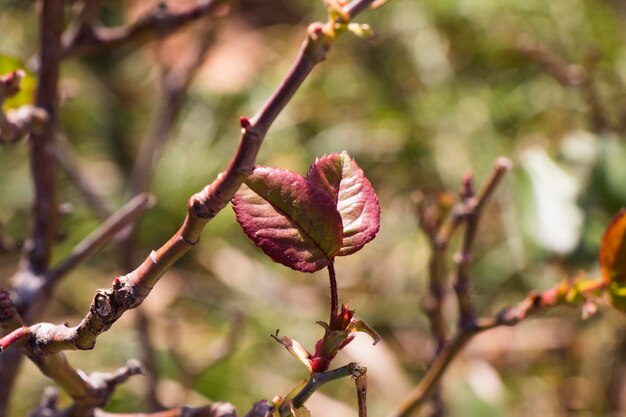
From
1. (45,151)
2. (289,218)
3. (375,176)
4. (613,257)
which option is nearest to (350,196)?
(289,218)

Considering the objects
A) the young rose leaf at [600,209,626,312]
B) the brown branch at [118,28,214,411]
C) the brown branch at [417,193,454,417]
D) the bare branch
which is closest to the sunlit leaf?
the young rose leaf at [600,209,626,312]

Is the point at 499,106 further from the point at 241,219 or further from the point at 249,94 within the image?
the point at 241,219

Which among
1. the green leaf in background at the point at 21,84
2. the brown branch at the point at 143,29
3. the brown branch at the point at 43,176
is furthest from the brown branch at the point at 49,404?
the brown branch at the point at 143,29

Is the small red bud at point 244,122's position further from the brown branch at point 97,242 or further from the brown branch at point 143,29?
the brown branch at point 143,29

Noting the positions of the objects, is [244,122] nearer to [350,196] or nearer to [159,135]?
[350,196]

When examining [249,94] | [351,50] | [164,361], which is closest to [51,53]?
[164,361]

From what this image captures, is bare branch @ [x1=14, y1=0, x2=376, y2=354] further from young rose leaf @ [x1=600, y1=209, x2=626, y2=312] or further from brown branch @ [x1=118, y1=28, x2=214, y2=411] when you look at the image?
brown branch @ [x1=118, y1=28, x2=214, y2=411]
